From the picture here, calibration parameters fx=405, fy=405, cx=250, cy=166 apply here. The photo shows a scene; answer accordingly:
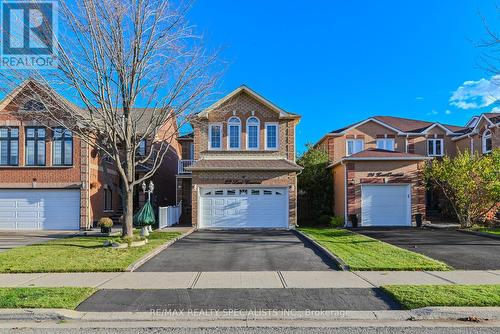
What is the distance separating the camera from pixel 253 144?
75.9 ft

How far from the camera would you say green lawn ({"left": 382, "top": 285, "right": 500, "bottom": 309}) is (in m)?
6.94

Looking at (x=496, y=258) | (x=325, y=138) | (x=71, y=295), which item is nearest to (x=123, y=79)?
(x=71, y=295)

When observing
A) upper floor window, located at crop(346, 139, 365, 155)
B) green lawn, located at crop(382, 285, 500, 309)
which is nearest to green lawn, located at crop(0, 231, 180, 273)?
green lawn, located at crop(382, 285, 500, 309)

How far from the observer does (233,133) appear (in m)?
23.1

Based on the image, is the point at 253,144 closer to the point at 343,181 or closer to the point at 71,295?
the point at 343,181

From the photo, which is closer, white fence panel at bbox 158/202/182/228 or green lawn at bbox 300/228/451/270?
green lawn at bbox 300/228/451/270

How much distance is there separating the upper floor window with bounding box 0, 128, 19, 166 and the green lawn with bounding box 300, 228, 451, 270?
17.5m

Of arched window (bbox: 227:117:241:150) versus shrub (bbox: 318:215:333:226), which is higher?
arched window (bbox: 227:117:241:150)

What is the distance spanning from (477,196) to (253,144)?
12.5 m

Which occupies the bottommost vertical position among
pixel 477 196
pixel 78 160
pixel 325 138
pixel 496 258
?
pixel 496 258

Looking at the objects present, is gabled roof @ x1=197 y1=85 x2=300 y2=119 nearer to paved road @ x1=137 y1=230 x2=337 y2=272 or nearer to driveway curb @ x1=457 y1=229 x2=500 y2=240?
paved road @ x1=137 y1=230 x2=337 y2=272

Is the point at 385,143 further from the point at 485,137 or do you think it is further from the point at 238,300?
the point at 238,300

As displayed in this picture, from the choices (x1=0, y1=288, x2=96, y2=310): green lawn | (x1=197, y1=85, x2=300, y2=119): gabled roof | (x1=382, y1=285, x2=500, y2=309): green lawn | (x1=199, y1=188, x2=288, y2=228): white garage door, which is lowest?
(x1=0, y1=288, x2=96, y2=310): green lawn

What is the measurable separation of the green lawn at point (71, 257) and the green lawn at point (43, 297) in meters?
2.31
